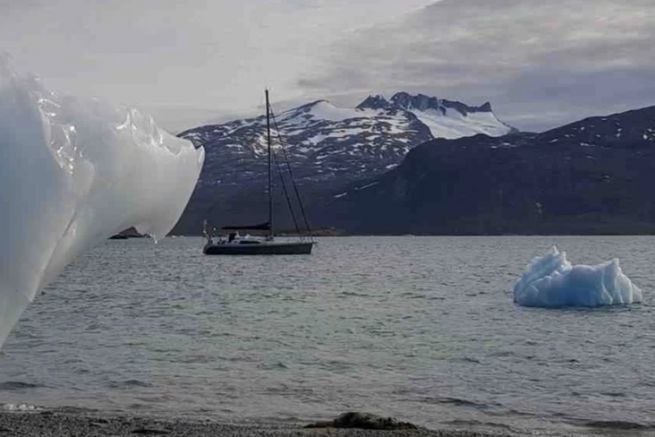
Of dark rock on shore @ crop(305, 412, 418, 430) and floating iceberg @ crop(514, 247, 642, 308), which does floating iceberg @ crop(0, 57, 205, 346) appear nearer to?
dark rock on shore @ crop(305, 412, 418, 430)

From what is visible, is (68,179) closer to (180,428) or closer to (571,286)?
(180,428)

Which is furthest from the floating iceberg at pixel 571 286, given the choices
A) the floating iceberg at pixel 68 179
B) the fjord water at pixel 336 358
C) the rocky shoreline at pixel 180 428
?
the floating iceberg at pixel 68 179

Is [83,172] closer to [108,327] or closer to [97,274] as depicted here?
[108,327]

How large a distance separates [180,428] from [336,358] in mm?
14196

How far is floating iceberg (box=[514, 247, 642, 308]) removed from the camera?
50.6m

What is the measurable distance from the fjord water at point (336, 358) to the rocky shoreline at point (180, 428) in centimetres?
234

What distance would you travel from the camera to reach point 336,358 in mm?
32469

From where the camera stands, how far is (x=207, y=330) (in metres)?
41.6

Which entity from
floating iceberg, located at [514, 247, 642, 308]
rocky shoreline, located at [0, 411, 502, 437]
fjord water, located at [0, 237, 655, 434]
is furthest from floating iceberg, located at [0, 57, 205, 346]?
floating iceberg, located at [514, 247, 642, 308]

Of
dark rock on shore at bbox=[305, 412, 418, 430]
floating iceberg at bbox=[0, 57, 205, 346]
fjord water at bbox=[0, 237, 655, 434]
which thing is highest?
floating iceberg at bbox=[0, 57, 205, 346]

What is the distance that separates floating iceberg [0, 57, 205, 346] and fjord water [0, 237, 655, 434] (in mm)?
8203

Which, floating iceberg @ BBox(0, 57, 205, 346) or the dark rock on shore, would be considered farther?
the dark rock on shore

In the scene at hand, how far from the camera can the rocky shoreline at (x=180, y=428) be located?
17422 millimetres

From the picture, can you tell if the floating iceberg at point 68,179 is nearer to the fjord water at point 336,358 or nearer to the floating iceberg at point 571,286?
the fjord water at point 336,358
